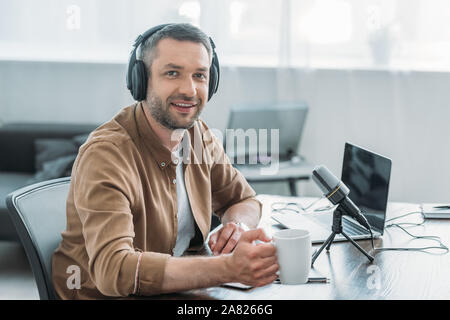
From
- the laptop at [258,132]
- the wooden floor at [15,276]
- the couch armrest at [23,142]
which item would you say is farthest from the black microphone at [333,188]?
the couch armrest at [23,142]

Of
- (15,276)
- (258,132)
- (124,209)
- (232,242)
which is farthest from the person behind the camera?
(258,132)

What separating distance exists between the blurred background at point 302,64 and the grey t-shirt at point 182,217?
81.5 inches

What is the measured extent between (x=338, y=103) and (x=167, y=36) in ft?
7.69

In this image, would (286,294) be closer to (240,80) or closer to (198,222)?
(198,222)

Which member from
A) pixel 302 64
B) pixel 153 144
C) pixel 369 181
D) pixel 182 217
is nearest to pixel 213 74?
pixel 153 144

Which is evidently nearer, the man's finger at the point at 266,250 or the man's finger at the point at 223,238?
the man's finger at the point at 266,250

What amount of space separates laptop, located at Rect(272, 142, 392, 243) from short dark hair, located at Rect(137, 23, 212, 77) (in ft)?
1.81

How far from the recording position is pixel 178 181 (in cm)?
161

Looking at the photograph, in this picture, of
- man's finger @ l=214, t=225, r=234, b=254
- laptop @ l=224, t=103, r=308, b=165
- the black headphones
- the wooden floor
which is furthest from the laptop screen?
the wooden floor

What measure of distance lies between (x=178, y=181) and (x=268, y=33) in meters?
2.25

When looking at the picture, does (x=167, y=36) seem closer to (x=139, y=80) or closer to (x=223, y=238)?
(x=139, y=80)

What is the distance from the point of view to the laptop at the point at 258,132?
304 cm

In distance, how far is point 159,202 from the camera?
1.48 m

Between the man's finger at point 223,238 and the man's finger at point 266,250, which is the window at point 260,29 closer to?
the man's finger at point 223,238
